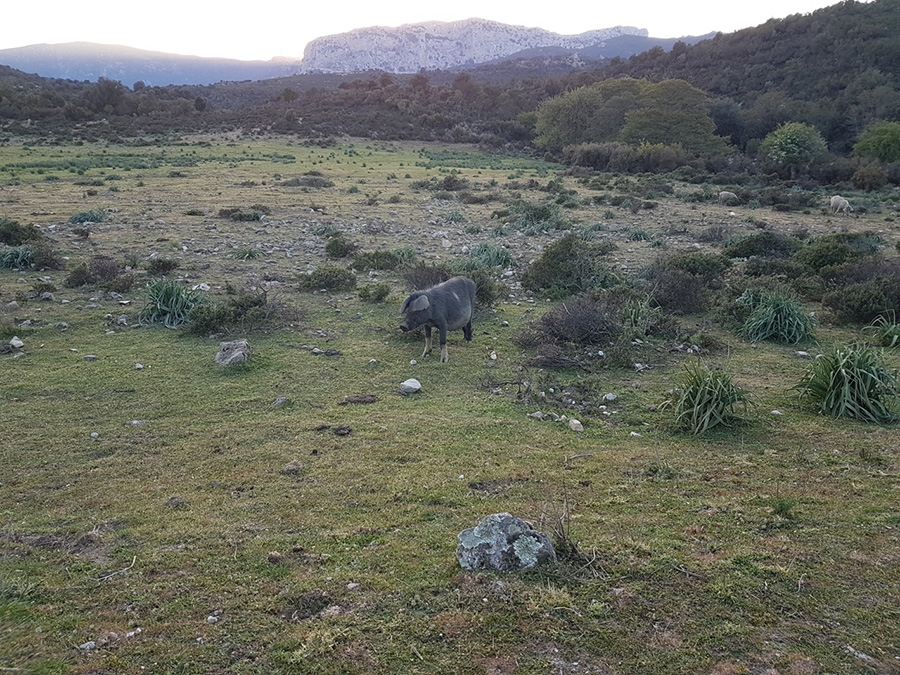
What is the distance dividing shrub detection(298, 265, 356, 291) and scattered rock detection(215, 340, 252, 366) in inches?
149

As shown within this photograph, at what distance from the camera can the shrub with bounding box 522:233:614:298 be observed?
1278cm

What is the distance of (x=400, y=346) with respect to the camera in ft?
31.2

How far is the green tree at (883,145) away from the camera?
36.8 meters

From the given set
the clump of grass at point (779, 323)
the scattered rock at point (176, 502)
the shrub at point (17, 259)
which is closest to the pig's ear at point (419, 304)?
the scattered rock at point (176, 502)

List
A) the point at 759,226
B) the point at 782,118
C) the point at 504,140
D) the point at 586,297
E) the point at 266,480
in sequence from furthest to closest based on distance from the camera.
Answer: the point at 504,140, the point at 782,118, the point at 759,226, the point at 586,297, the point at 266,480

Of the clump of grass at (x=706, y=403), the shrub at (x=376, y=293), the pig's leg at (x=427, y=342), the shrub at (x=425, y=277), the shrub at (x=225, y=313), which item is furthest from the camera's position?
the shrub at (x=425, y=277)

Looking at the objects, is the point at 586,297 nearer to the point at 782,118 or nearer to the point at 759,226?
the point at 759,226

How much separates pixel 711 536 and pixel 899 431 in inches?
139

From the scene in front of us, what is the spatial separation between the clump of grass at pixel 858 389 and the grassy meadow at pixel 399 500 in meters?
0.26

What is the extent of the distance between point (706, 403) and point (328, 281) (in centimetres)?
819

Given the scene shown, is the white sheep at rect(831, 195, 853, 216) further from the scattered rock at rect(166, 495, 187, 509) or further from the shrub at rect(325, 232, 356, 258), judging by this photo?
the scattered rock at rect(166, 495, 187, 509)

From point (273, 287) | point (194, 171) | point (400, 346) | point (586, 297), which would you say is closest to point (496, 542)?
point (400, 346)

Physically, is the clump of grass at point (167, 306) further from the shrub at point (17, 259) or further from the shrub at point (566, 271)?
the shrub at point (566, 271)

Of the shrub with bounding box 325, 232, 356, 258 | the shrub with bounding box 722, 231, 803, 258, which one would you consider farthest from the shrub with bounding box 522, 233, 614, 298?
the shrub with bounding box 722, 231, 803, 258
